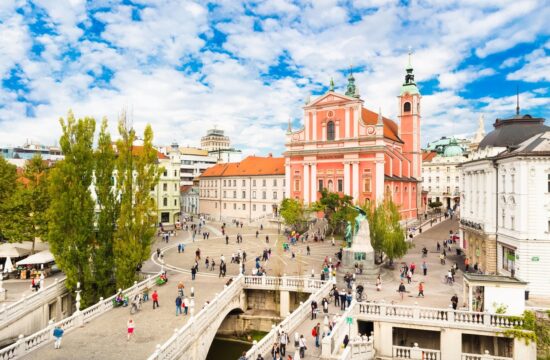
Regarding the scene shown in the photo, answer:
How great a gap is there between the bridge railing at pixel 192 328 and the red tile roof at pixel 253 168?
4381 centimetres

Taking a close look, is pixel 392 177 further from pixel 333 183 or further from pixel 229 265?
pixel 229 265

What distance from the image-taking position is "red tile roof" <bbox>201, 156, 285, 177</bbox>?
2707 inches

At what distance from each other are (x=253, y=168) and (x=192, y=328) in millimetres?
54730

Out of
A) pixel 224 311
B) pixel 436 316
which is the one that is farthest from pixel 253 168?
pixel 436 316

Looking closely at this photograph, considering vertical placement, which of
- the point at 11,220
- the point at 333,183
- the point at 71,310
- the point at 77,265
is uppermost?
the point at 333,183

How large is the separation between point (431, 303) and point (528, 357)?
16.7 ft

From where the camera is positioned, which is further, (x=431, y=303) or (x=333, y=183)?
(x=333, y=183)

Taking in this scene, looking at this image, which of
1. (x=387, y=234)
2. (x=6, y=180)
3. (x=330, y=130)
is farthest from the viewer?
(x=330, y=130)

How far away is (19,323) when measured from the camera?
67.1 feet

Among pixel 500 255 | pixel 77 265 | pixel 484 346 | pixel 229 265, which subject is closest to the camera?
pixel 484 346

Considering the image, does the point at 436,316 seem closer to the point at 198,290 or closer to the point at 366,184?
the point at 198,290

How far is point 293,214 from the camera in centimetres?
4938

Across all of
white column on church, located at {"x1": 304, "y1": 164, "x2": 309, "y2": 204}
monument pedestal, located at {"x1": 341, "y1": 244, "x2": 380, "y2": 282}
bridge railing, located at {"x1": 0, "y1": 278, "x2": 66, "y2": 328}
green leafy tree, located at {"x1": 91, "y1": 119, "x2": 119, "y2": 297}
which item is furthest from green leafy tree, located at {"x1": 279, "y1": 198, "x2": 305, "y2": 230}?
bridge railing, located at {"x1": 0, "y1": 278, "x2": 66, "y2": 328}

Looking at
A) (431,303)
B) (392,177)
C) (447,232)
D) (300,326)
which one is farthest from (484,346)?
(392,177)
